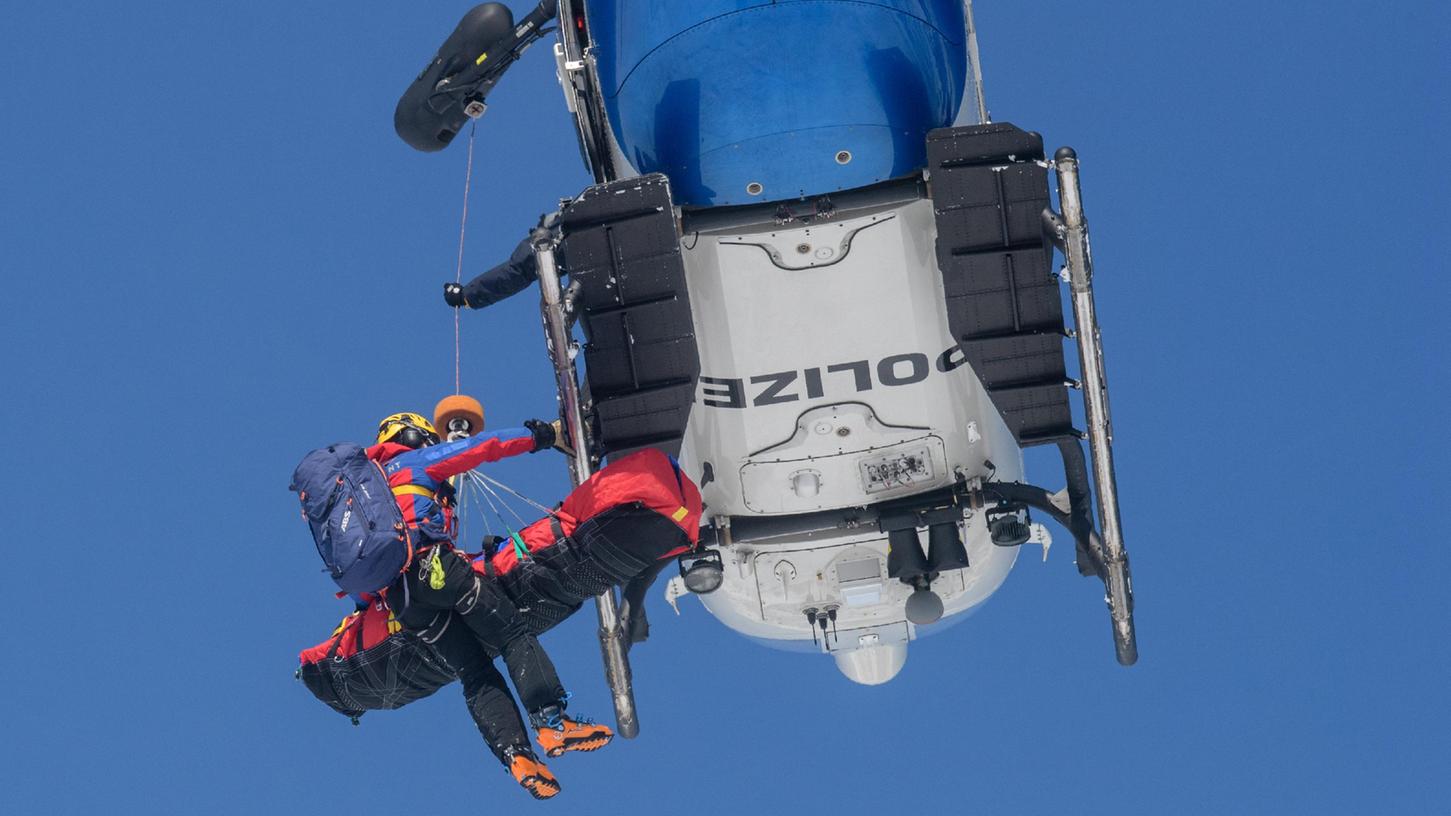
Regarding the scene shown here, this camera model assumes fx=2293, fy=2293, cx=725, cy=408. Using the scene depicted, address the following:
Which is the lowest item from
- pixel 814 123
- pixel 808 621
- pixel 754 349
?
pixel 808 621

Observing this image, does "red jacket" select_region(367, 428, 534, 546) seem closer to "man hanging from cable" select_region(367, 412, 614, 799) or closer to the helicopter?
"man hanging from cable" select_region(367, 412, 614, 799)

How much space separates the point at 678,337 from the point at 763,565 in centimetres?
247

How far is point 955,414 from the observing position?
18.8 meters

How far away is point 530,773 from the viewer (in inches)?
690

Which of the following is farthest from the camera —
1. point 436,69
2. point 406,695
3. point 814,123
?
point 436,69

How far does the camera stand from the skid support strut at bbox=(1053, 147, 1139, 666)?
57.5ft

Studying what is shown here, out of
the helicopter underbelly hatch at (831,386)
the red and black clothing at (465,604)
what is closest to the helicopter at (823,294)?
the helicopter underbelly hatch at (831,386)

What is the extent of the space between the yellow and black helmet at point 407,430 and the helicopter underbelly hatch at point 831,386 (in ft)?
7.23

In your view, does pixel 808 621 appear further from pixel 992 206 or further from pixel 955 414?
pixel 992 206

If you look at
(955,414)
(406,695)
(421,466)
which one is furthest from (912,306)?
(406,695)

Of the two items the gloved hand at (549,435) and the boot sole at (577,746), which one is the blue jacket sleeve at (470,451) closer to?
the gloved hand at (549,435)

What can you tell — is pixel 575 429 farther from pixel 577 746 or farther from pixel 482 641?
pixel 577 746

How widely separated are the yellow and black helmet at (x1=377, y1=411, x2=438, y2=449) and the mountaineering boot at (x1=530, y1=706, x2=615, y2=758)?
8.01 ft

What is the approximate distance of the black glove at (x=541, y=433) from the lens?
18078 mm
